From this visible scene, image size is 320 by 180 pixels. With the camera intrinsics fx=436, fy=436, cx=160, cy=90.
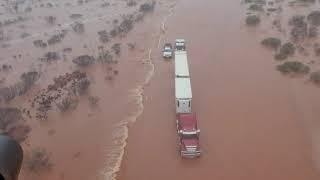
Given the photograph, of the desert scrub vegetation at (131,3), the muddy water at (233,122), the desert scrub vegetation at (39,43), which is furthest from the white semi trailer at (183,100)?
the desert scrub vegetation at (131,3)

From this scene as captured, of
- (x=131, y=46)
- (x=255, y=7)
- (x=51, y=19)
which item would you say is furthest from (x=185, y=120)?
(x=51, y=19)

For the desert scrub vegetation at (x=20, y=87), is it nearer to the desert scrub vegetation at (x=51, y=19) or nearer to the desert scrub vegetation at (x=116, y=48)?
the desert scrub vegetation at (x=116, y=48)

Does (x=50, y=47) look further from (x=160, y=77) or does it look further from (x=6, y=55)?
(x=160, y=77)

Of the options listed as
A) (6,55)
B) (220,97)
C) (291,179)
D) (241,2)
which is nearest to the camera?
(291,179)

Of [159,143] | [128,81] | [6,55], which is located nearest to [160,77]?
[128,81]

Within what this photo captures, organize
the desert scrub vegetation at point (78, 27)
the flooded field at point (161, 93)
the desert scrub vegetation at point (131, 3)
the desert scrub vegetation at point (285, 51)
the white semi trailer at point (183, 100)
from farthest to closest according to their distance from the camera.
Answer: the desert scrub vegetation at point (131, 3) → the desert scrub vegetation at point (78, 27) → the desert scrub vegetation at point (285, 51) → the white semi trailer at point (183, 100) → the flooded field at point (161, 93)

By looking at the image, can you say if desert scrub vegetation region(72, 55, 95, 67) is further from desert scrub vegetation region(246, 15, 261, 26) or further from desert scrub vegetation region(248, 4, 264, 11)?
desert scrub vegetation region(248, 4, 264, 11)
